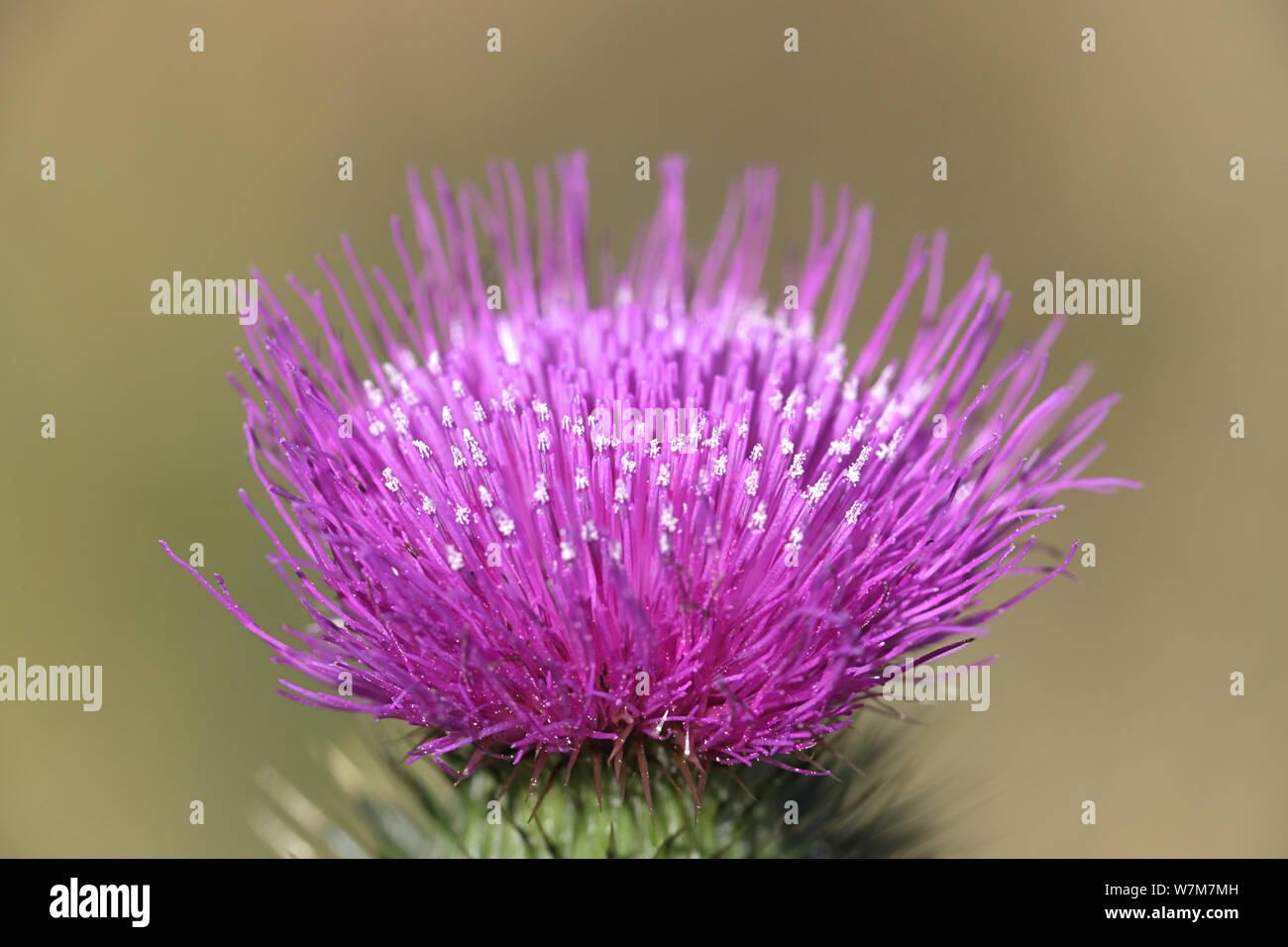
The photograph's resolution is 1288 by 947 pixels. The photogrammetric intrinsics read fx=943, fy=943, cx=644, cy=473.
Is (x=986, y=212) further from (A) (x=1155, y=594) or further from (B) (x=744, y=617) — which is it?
(B) (x=744, y=617)

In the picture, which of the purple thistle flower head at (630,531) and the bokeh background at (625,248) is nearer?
the purple thistle flower head at (630,531)

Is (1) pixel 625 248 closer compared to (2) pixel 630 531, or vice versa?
(2) pixel 630 531

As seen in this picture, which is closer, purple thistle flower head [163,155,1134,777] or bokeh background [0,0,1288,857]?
purple thistle flower head [163,155,1134,777]
